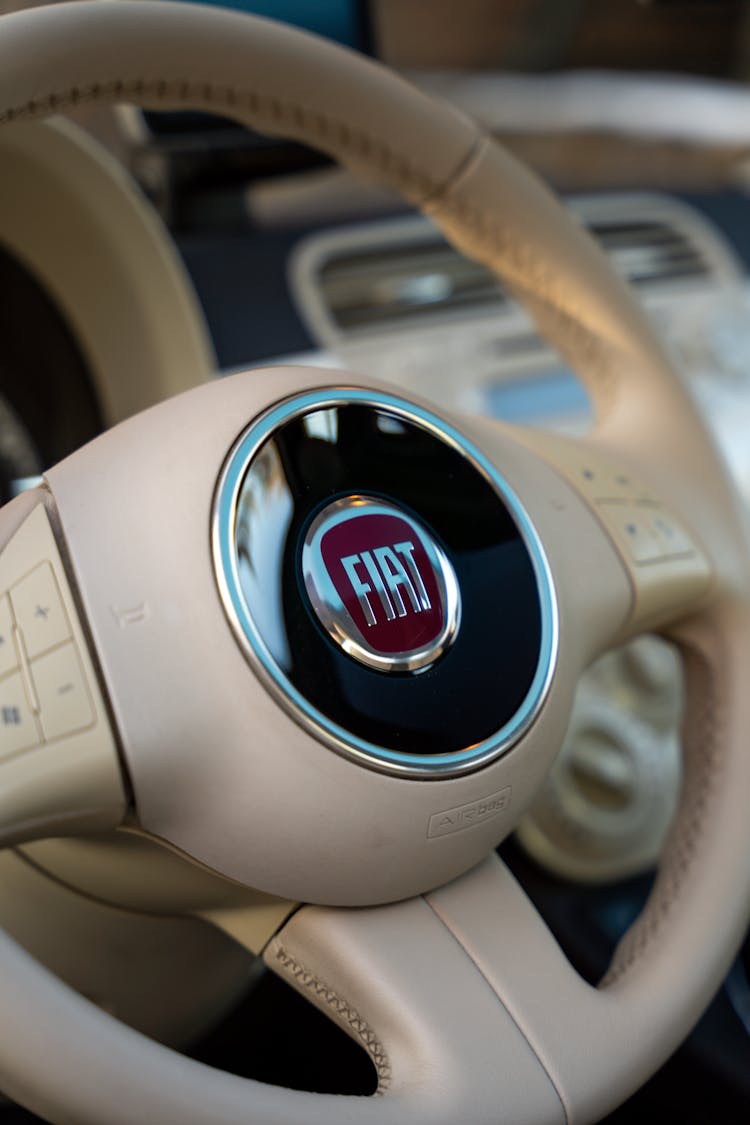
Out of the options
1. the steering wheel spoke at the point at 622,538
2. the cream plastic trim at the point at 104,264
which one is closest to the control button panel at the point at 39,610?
the steering wheel spoke at the point at 622,538

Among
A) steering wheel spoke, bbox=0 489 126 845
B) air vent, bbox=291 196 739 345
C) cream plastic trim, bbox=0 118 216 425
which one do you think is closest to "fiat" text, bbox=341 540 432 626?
steering wheel spoke, bbox=0 489 126 845

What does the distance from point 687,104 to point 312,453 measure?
1.46 meters

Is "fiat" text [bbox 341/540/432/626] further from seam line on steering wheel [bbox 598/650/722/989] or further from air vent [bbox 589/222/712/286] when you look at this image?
air vent [bbox 589/222/712/286]

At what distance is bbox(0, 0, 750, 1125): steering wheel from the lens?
42cm

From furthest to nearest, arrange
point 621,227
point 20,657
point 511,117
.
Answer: point 511,117 < point 621,227 < point 20,657

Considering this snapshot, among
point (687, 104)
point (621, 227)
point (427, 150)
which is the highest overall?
point (687, 104)

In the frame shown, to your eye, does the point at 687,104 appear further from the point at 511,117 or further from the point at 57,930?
the point at 57,930

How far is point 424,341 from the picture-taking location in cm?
109

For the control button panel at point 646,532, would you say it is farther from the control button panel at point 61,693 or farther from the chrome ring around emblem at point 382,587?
the control button panel at point 61,693

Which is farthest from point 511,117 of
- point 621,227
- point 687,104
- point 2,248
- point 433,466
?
point 433,466

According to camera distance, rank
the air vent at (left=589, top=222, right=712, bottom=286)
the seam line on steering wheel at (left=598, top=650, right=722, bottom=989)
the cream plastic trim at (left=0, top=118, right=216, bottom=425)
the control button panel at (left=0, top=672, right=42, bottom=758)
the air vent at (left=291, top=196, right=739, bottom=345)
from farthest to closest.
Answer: the air vent at (left=589, top=222, right=712, bottom=286) → the air vent at (left=291, top=196, right=739, bottom=345) → the cream plastic trim at (left=0, top=118, right=216, bottom=425) → the seam line on steering wheel at (left=598, top=650, right=722, bottom=989) → the control button panel at (left=0, top=672, right=42, bottom=758)

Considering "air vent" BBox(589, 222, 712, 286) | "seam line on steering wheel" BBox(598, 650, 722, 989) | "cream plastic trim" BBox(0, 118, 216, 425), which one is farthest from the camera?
"air vent" BBox(589, 222, 712, 286)

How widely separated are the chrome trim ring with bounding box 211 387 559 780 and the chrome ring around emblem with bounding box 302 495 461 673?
0.11 feet

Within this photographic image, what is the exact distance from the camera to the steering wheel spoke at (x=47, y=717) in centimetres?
41
